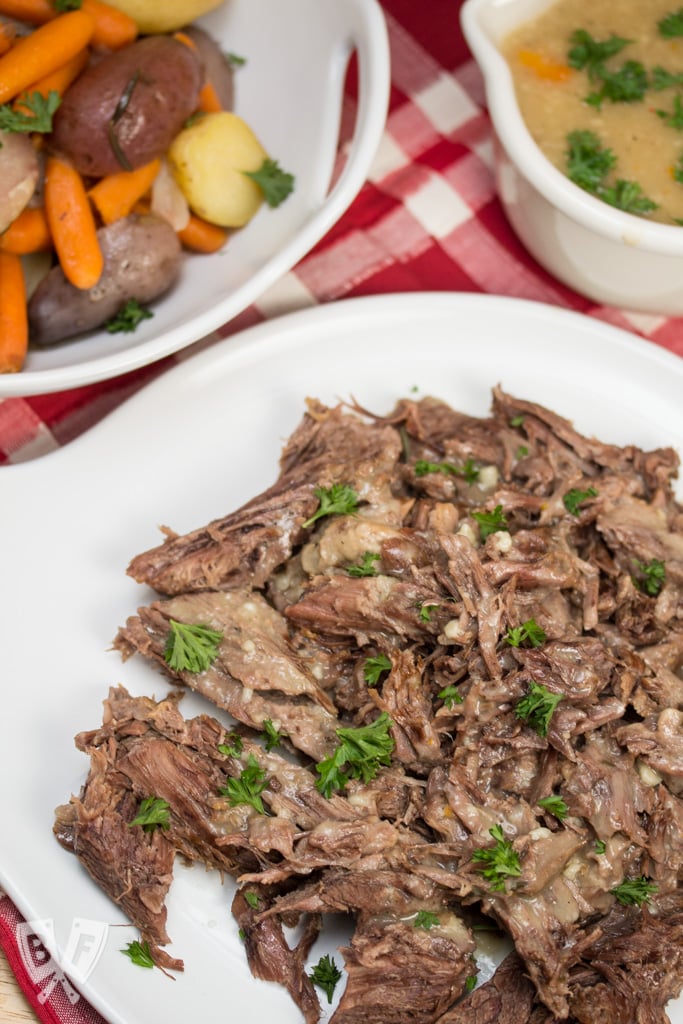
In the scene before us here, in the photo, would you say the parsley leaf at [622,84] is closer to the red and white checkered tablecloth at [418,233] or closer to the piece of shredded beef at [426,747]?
the red and white checkered tablecloth at [418,233]

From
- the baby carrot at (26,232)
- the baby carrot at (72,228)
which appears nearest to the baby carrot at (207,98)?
the baby carrot at (72,228)

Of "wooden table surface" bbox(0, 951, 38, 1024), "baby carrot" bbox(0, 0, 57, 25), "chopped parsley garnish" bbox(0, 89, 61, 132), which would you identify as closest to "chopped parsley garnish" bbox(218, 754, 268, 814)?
"wooden table surface" bbox(0, 951, 38, 1024)

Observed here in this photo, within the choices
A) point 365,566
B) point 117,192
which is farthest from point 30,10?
point 365,566

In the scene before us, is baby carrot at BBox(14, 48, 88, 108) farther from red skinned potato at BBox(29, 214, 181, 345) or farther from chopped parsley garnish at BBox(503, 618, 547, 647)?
chopped parsley garnish at BBox(503, 618, 547, 647)

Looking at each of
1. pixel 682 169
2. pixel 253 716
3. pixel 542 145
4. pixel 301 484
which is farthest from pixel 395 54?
pixel 253 716

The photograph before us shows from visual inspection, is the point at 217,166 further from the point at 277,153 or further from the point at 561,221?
the point at 561,221
